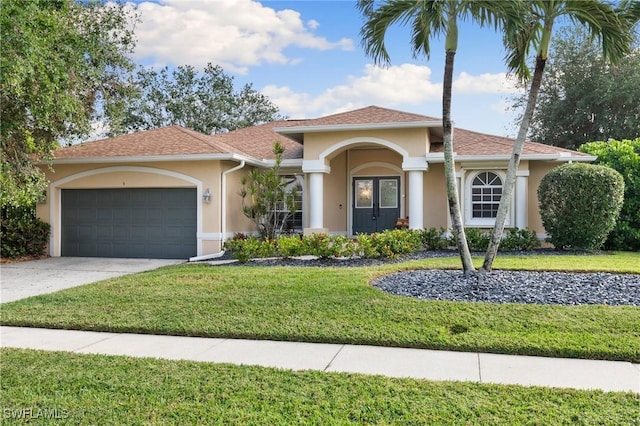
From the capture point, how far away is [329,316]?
655 centimetres

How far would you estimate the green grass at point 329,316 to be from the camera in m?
5.52

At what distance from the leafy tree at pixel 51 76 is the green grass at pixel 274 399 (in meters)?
6.50

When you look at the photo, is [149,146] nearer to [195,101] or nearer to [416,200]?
[416,200]

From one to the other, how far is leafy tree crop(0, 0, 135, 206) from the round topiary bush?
1238 cm

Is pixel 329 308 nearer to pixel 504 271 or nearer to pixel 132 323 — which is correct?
pixel 132 323

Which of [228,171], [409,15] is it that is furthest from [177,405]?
[228,171]

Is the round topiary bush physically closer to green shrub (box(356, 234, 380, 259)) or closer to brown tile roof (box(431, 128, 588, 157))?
brown tile roof (box(431, 128, 588, 157))

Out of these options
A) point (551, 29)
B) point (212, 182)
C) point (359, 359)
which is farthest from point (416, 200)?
point (359, 359)

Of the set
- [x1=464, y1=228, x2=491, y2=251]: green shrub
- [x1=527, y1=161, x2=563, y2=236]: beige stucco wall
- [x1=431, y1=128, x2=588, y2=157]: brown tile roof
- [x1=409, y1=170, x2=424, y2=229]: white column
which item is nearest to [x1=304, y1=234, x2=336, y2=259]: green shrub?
[x1=409, y1=170, x2=424, y2=229]: white column

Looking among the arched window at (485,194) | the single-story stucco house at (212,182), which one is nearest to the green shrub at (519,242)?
the single-story stucco house at (212,182)

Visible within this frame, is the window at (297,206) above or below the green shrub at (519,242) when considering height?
→ above

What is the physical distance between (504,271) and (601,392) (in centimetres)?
564

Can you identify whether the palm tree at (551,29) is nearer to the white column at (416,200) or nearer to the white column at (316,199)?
the white column at (416,200)

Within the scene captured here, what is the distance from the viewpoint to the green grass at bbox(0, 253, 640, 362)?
217 inches
